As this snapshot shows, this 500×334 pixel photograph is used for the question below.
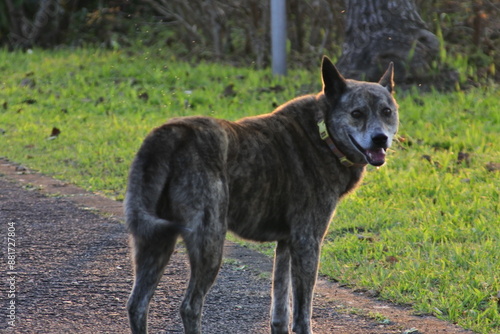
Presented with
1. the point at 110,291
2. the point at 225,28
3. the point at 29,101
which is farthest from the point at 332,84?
the point at 225,28

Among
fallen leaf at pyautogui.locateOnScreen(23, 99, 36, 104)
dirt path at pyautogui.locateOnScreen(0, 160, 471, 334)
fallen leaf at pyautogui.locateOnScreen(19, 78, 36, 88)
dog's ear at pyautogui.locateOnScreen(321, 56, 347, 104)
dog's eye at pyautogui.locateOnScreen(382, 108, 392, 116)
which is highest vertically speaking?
dog's ear at pyautogui.locateOnScreen(321, 56, 347, 104)

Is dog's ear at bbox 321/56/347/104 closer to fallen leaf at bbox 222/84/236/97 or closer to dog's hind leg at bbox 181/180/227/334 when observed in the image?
dog's hind leg at bbox 181/180/227/334

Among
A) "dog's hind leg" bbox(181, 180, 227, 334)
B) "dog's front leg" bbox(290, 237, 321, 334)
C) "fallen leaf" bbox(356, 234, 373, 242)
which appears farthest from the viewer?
"fallen leaf" bbox(356, 234, 373, 242)

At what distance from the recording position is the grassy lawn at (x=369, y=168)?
5398mm

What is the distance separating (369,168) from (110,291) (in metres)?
3.66

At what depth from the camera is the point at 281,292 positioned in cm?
459

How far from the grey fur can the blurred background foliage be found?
6.84 meters

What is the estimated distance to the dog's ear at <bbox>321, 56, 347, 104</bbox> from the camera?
4622mm

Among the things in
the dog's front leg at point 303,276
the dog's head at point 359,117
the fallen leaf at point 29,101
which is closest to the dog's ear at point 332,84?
the dog's head at point 359,117

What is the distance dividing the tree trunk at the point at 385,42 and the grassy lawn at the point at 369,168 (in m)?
0.50

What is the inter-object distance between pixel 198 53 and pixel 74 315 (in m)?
10.3

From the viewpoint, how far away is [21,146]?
9.77 m

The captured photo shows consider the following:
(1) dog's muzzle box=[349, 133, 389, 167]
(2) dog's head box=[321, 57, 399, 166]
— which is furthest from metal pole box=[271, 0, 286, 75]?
(1) dog's muzzle box=[349, 133, 389, 167]

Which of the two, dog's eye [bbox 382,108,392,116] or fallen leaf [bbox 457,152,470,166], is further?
fallen leaf [bbox 457,152,470,166]
